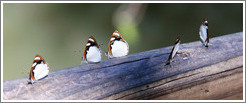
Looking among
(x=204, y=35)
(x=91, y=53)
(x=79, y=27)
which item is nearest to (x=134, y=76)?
(x=91, y=53)

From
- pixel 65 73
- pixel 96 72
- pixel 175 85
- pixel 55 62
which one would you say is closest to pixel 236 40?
pixel 175 85

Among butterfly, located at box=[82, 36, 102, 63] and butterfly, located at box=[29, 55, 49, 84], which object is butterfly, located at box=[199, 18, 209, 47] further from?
butterfly, located at box=[29, 55, 49, 84]

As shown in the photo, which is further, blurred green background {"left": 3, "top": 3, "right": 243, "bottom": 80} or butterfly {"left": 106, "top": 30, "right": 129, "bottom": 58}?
A: blurred green background {"left": 3, "top": 3, "right": 243, "bottom": 80}

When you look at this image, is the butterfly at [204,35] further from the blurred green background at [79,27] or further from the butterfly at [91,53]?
the blurred green background at [79,27]

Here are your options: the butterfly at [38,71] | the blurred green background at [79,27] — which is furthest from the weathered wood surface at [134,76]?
the blurred green background at [79,27]

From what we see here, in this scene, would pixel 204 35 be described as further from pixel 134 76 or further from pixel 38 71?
pixel 38 71

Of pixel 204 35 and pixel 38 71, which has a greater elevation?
pixel 204 35

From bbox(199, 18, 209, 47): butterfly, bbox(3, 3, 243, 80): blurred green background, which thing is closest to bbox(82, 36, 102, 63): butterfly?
bbox(199, 18, 209, 47): butterfly
